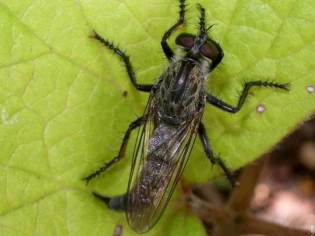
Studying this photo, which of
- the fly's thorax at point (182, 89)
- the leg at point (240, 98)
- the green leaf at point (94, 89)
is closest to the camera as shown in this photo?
the green leaf at point (94, 89)

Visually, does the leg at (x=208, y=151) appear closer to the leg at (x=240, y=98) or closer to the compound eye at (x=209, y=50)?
the leg at (x=240, y=98)

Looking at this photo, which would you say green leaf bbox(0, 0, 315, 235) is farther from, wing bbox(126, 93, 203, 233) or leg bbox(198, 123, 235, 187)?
wing bbox(126, 93, 203, 233)

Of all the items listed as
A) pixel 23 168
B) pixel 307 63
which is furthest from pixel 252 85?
pixel 23 168

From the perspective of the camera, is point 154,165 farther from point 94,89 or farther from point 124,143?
point 94,89

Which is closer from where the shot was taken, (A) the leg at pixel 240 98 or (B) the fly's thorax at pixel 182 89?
(A) the leg at pixel 240 98

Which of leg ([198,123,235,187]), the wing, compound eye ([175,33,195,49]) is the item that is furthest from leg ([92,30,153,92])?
leg ([198,123,235,187])

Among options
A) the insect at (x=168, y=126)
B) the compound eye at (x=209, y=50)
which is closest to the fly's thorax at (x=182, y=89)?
the insect at (x=168, y=126)

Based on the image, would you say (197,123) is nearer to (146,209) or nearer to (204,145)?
(204,145)
